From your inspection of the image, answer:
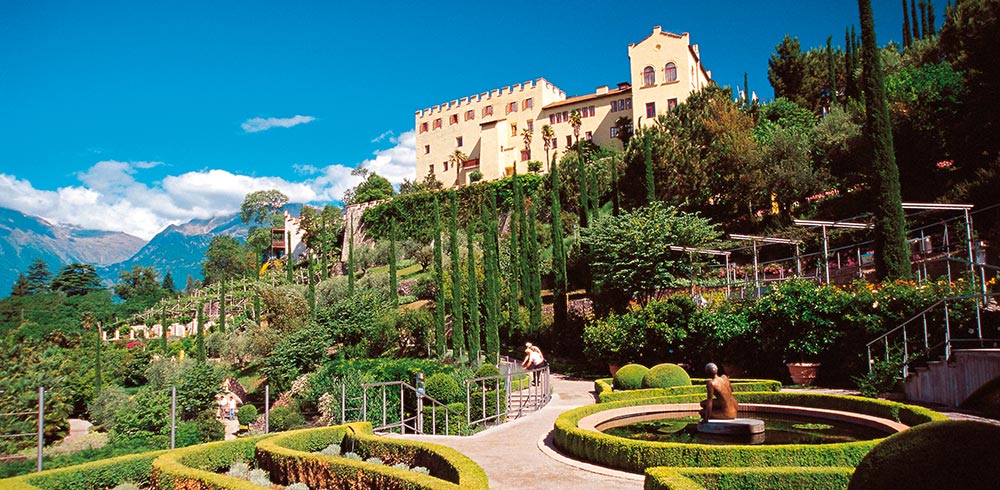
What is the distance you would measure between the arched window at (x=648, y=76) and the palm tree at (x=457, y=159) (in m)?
21.3

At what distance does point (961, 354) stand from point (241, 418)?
67.2 feet

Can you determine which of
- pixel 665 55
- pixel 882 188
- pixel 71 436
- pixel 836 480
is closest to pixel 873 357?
pixel 882 188

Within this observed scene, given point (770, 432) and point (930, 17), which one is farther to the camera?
point (930, 17)

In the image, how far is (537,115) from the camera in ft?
206

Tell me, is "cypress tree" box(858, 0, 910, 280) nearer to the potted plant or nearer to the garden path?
the potted plant

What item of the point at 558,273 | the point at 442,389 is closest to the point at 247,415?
the point at 442,389

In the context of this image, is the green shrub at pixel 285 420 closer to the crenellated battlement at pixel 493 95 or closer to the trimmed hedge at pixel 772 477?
the trimmed hedge at pixel 772 477

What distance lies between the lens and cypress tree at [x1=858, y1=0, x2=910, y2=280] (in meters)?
19.5

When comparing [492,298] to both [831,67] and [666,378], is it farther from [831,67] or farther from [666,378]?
[831,67]

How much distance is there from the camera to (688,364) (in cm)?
2009

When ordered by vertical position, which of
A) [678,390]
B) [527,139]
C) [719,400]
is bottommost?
[678,390]

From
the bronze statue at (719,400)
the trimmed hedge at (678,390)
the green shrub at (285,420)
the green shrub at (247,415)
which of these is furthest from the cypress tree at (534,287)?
the bronze statue at (719,400)

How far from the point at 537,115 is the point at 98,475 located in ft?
184

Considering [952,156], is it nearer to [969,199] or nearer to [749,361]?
[969,199]
